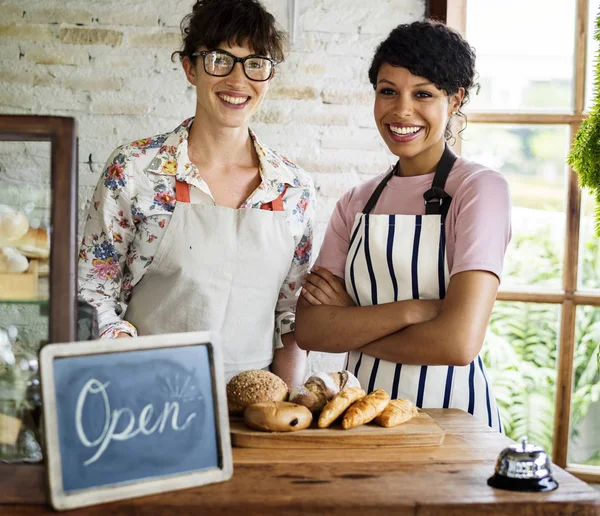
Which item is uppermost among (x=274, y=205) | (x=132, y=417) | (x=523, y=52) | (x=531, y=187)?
(x=523, y=52)

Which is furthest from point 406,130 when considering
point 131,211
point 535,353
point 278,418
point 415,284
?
point 535,353

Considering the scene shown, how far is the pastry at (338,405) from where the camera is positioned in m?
1.29

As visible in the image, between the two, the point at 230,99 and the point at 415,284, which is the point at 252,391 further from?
the point at 230,99

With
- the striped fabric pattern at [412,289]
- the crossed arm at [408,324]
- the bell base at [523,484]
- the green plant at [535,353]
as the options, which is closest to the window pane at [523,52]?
the green plant at [535,353]

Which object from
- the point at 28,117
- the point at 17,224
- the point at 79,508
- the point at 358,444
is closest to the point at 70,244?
the point at 17,224

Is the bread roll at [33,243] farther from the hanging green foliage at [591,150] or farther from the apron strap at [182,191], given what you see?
the hanging green foliage at [591,150]

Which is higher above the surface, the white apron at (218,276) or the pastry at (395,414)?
the white apron at (218,276)

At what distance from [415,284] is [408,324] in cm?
13

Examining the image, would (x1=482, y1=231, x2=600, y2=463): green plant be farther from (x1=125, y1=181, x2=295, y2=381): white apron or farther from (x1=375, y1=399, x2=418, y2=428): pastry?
(x1=375, y1=399, x2=418, y2=428): pastry

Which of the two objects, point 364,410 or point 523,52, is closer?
point 364,410

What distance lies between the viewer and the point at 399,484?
42.3 inches

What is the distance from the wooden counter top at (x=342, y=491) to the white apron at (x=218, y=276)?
0.78 metres

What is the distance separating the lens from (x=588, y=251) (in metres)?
2.68

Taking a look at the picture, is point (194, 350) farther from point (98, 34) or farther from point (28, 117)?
point (98, 34)
